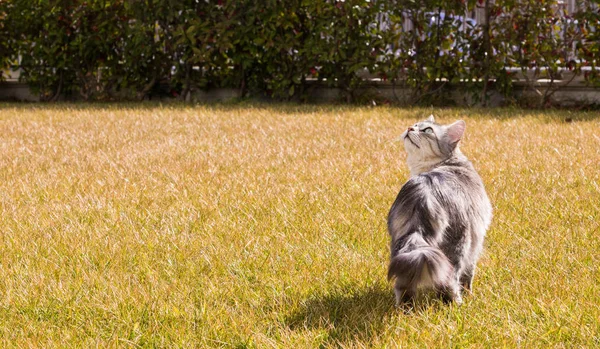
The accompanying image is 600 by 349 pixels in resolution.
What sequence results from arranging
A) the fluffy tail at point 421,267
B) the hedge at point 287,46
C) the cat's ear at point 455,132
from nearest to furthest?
the fluffy tail at point 421,267
the cat's ear at point 455,132
the hedge at point 287,46

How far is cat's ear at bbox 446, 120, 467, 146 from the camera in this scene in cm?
314

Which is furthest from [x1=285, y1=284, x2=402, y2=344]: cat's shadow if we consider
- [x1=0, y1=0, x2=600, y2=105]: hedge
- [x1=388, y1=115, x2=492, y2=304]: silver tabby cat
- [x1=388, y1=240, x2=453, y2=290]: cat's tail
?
[x1=0, y1=0, x2=600, y2=105]: hedge

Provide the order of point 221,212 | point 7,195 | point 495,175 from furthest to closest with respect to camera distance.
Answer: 1. point 495,175
2. point 7,195
3. point 221,212

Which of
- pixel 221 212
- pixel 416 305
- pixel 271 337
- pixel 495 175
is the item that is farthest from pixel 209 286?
pixel 495 175

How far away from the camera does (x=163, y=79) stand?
10.3 m

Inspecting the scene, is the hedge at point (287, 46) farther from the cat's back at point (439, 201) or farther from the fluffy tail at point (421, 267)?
the fluffy tail at point (421, 267)

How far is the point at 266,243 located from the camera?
355cm

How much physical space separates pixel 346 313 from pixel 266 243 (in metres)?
0.91

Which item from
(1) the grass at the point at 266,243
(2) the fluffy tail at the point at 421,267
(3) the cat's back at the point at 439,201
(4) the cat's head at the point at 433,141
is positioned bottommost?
(1) the grass at the point at 266,243

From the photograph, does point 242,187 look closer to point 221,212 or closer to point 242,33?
point 221,212

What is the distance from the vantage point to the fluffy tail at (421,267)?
7.52ft

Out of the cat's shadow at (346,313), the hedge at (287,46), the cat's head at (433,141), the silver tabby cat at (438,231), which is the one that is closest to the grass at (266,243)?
the cat's shadow at (346,313)

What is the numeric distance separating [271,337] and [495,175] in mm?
2879

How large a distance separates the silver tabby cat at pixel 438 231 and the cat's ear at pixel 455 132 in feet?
0.52
